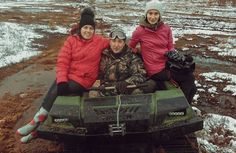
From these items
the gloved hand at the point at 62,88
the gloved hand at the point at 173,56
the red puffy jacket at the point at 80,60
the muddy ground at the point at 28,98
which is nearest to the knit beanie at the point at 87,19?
the red puffy jacket at the point at 80,60

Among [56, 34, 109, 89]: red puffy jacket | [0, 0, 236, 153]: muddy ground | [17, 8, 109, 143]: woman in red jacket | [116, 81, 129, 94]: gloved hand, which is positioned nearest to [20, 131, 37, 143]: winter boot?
[17, 8, 109, 143]: woman in red jacket

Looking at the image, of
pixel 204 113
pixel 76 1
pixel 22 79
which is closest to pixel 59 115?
pixel 204 113

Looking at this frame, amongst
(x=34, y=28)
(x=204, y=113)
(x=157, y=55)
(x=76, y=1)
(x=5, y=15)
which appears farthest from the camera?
(x=76, y=1)

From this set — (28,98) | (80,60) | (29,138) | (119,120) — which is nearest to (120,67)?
(80,60)

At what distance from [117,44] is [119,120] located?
54.1 inches

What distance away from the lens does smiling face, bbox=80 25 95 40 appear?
19.7 ft

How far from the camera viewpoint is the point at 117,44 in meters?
5.82

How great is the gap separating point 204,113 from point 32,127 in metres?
3.30

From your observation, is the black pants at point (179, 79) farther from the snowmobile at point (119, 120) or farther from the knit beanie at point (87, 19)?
the knit beanie at point (87, 19)

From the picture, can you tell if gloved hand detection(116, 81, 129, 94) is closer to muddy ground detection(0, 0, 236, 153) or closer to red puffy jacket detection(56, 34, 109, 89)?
red puffy jacket detection(56, 34, 109, 89)

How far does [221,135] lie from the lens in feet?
21.0

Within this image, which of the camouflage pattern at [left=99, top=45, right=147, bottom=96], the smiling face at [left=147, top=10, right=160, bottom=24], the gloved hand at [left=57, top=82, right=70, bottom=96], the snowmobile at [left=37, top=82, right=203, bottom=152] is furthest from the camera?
the smiling face at [left=147, top=10, right=160, bottom=24]

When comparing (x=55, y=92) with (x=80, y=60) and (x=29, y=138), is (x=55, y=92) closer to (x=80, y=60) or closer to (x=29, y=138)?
(x=80, y=60)

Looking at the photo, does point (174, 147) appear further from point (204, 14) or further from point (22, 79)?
point (204, 14)
